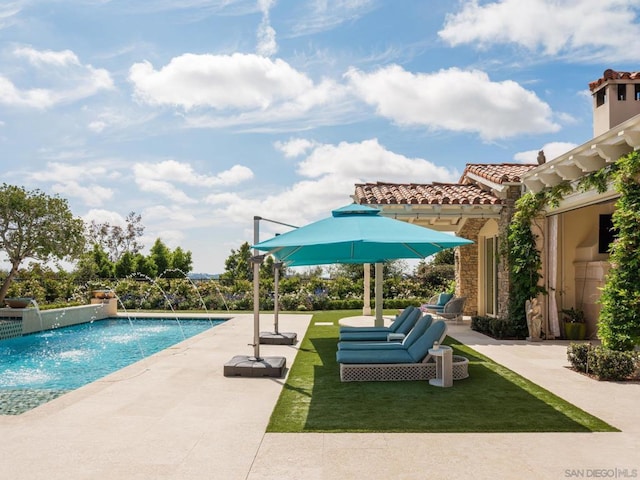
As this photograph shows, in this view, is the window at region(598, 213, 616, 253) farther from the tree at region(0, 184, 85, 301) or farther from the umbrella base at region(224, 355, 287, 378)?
the tree at region(0, 184, 85, 301)

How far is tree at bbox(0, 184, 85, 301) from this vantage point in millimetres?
17734

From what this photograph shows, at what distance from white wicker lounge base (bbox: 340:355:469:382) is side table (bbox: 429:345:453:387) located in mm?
190

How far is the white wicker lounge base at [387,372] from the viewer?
802 cm

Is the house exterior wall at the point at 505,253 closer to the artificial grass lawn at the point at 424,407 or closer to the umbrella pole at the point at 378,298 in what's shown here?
the umbrella pole at the point at 378,298

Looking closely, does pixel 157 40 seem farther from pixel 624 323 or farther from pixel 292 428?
pixel 624 323

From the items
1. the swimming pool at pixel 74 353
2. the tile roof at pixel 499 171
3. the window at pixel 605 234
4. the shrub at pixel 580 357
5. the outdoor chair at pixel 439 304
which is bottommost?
the swimming pool at pixel 74 353

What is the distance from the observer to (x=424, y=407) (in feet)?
21.4

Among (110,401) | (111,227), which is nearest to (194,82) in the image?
(110,401)

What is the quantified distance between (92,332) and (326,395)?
1190cm

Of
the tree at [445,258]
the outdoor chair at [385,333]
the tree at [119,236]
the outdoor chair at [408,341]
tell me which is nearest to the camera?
the outdoor chair at [408,341]

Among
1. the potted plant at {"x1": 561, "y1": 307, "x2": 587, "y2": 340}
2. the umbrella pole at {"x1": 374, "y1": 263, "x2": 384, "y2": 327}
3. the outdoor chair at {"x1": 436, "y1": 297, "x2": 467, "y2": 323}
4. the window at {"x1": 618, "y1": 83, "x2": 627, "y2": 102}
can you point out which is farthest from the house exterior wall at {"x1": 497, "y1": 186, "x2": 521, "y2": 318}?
the window at {"x1": 618, "y1": 83, "x2": 627, "y2": 102}

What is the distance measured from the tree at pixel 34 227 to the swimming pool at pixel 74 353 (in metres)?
2.76

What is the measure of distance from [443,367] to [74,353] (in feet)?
29.5

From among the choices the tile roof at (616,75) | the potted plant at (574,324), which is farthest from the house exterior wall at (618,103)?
the potted plant at (574,324)
